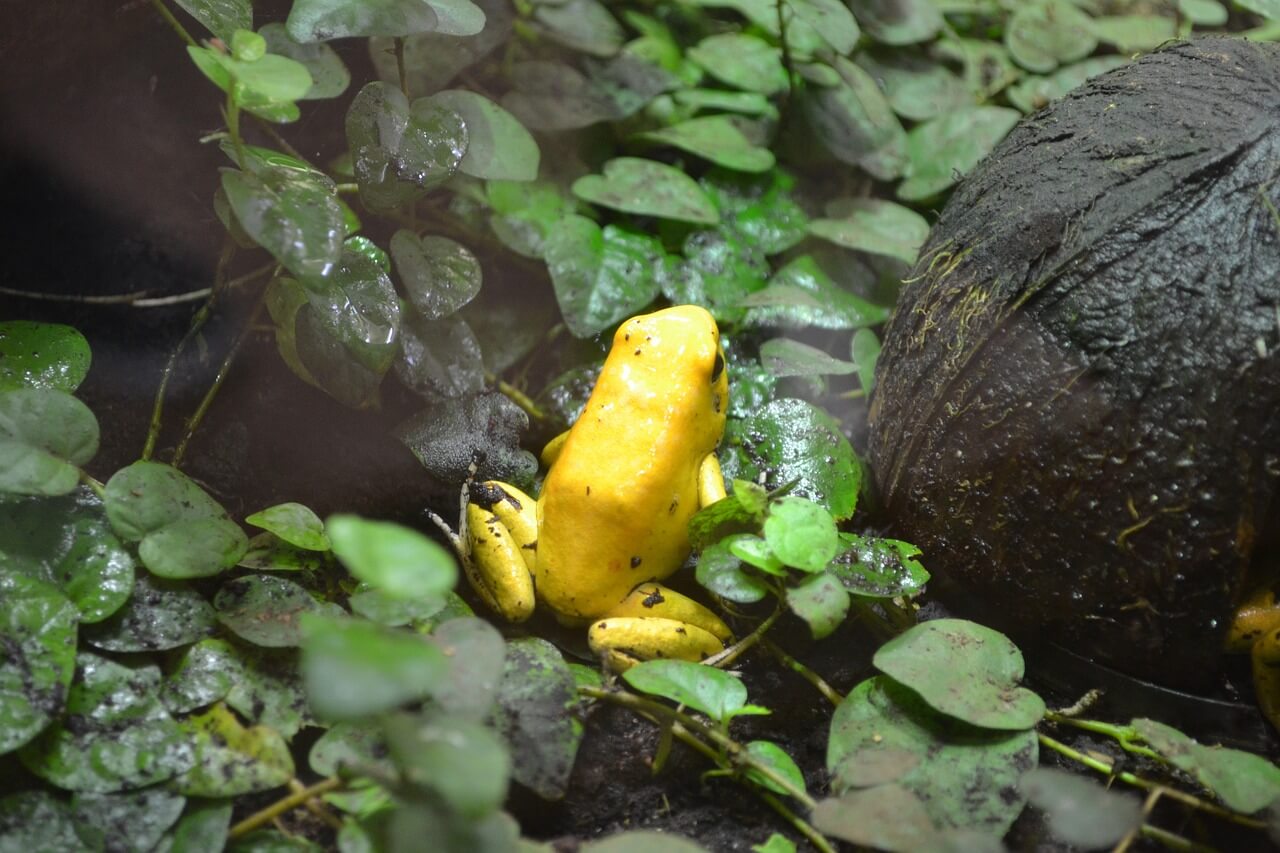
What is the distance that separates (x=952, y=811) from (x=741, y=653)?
498mm

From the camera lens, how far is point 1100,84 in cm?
199

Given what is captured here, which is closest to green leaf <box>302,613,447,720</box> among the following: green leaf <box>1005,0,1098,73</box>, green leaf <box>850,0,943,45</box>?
green leaf <box>850,0,943,45</box>

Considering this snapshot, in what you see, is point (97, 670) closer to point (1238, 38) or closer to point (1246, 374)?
point (1246, 374)

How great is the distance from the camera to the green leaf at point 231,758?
4.75ft

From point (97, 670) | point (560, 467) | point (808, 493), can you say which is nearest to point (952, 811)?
point (808, 493)

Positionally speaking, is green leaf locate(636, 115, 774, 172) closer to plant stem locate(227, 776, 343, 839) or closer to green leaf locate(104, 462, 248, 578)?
green leaf locate(104, 462, 248, 578)

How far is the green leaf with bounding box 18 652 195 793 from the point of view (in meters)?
1.44

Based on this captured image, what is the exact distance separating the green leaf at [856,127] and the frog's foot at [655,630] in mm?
1517

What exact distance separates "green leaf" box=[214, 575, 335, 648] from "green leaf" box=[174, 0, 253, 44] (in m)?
1.00

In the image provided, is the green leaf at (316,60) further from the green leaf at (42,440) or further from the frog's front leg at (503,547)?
the frog's front leg at (503,547)

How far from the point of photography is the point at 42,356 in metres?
1.86

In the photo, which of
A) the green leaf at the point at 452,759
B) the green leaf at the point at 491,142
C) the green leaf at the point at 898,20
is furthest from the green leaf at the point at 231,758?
the green leaf at the point at 898,20

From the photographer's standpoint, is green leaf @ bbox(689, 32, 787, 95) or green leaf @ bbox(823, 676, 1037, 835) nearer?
green leaf @ bbox(823, 676, 1037, 835)

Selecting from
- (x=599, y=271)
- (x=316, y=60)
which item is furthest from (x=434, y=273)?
(x=316, y=60)
